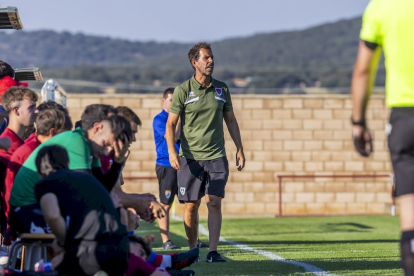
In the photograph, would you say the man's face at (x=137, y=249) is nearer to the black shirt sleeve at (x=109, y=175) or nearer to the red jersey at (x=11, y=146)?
the black shirt sleeve at (x=109, y=175)

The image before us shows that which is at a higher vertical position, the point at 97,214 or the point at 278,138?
the point at 278,138

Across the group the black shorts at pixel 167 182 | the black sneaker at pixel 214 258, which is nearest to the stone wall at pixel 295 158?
the black shorts at pixel 167 182

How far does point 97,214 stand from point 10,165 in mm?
1280

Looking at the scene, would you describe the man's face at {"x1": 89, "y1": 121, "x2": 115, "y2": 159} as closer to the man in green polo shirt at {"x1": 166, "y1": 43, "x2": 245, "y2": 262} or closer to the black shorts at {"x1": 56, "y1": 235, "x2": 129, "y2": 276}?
the black shorts at {"x1": 56, "y1": 235, "x2": 129, "y2": 276}

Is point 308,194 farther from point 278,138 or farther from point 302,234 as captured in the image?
point 302,234

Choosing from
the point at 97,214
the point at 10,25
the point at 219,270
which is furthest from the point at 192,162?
the point at 97,214

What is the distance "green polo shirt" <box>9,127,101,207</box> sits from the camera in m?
5.28

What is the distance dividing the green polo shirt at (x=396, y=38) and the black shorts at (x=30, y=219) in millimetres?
2501

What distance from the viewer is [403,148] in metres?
4.04

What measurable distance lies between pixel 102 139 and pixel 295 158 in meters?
15.0

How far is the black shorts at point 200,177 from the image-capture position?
8578 millimetres

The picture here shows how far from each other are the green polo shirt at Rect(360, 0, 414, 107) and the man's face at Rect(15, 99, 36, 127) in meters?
3.13

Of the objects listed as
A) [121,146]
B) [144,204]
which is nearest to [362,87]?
[121,146]

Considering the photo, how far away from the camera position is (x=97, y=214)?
16.2 ft
